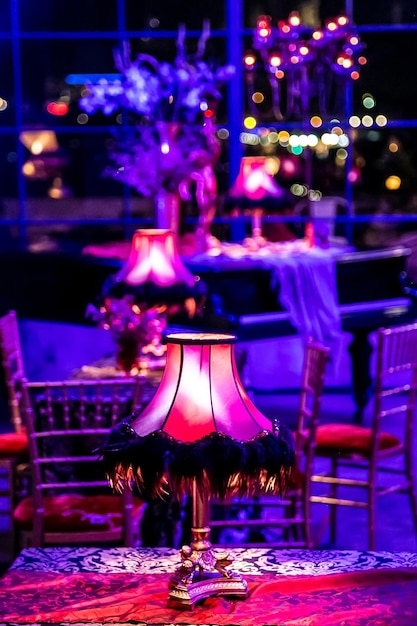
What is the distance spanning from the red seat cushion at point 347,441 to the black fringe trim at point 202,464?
2.46m

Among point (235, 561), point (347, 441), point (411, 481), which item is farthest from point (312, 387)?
point (235, 561)

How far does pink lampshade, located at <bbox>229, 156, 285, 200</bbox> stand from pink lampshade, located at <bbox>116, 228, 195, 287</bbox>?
1.91 metres

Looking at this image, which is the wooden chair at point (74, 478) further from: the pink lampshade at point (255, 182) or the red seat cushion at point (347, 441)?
the pink lampshade at point (255, 182)

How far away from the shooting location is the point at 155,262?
493cm

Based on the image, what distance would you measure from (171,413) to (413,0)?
6.65 meters

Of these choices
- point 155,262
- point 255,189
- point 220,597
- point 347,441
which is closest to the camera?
point 220,597

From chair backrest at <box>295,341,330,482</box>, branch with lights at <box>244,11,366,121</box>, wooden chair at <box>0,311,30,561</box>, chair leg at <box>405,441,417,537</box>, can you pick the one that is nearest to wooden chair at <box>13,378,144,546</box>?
wooden chair at <box>0,311,30,561</box>

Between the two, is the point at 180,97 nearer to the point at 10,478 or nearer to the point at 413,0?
the point at 413,0

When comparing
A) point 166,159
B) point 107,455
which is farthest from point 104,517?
point 166,159

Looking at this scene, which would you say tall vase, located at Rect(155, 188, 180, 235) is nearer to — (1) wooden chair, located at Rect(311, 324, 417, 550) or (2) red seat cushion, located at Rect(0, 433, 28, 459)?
(1) wooden chair, located at Rect(311, 324, 417, 550)

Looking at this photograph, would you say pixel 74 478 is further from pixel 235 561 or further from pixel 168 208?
pixel 168 208

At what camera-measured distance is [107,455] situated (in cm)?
234

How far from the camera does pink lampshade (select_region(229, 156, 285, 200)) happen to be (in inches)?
268

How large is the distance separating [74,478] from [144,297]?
91 cm
